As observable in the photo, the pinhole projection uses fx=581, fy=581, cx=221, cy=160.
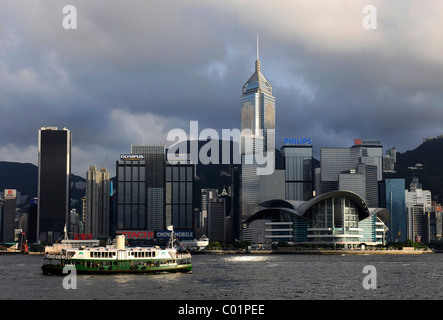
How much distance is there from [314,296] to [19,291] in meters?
45.9

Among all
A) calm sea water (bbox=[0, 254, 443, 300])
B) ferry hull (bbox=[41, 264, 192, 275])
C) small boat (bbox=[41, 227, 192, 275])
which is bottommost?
calm sea water (bbox=[0, 254, 443, 300])

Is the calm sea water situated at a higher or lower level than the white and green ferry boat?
lower

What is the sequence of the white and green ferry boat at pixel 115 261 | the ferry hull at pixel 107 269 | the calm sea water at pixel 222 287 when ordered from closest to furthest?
the calm sea water at pixel 222 287, the ferry hull at pixel 107 269, the white and green ferry boat at pixel 115 261

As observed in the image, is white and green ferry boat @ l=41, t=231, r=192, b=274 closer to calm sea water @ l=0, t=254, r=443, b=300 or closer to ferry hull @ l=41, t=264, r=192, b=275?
ferry hull @ l=41, t=264, r=192, b=275

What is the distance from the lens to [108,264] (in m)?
116

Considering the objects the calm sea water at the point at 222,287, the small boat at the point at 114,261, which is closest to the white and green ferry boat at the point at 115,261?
the small boat at the point at 114,261

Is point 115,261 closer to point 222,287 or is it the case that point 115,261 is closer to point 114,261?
point 114,261

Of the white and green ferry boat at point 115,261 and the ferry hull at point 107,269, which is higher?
the white and green ferry boat at point 115,261

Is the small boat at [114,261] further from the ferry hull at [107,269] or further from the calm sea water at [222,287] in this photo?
the calm sea water at [222,287]

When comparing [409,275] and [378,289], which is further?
[409,275]

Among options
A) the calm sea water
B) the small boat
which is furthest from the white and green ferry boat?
the calm sea water
